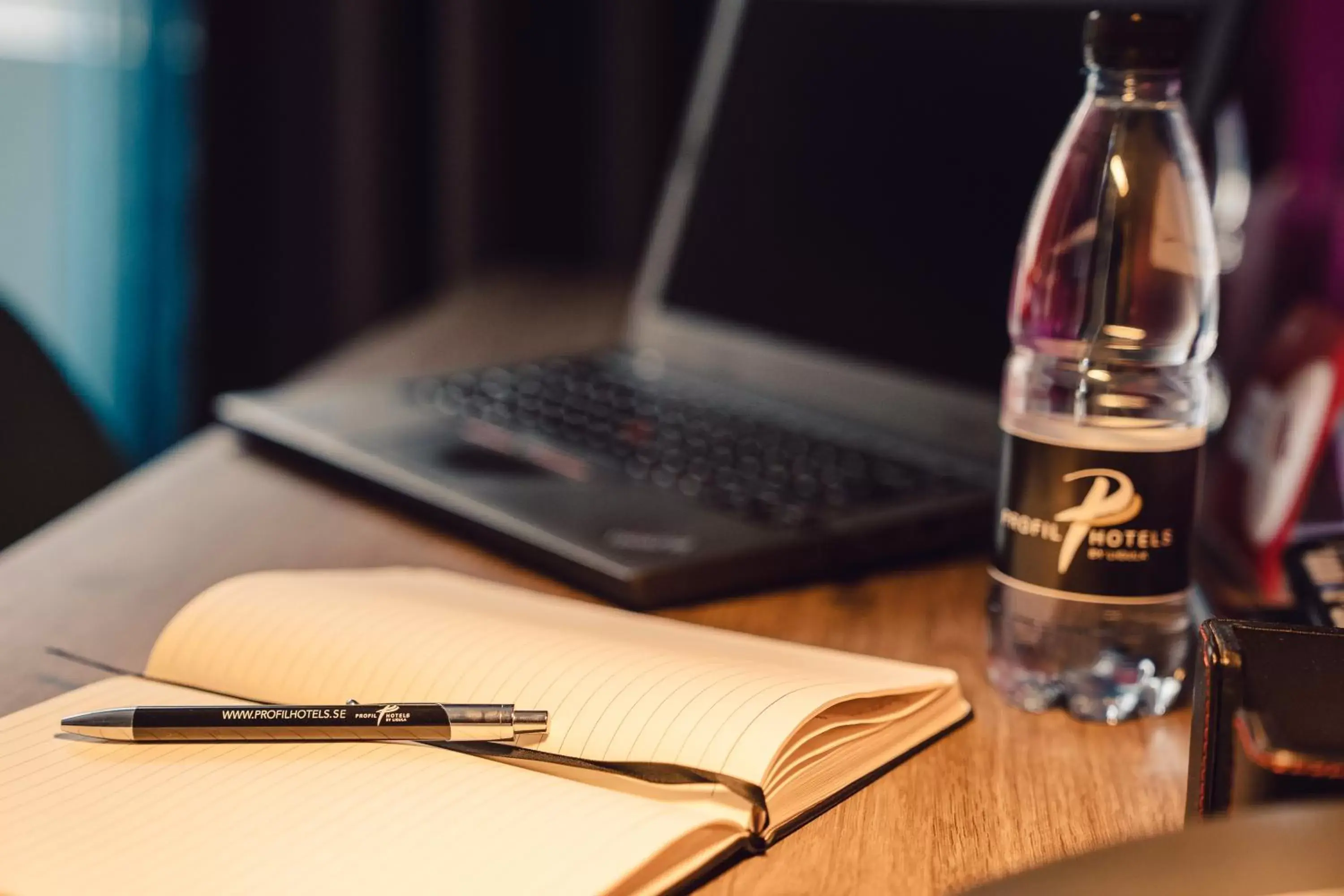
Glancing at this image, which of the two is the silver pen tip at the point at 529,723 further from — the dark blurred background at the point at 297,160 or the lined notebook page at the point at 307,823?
the dark blurred background at the point at 297,160

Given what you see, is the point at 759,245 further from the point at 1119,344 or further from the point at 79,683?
the point at 79,683

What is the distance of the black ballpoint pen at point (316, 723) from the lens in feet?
1.62

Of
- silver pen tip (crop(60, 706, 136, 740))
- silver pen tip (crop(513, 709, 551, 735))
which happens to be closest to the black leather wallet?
silver pen tip (crop(513, 709, 551, 735))

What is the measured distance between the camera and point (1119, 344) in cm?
65

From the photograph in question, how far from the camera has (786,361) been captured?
1.02 m

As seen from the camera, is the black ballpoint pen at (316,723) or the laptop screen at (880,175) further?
the laptop screen at (880,175)

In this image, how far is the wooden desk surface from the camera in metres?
0.47

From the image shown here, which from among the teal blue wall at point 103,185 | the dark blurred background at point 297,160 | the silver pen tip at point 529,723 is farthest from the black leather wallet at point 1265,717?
the teal blue wall at point 103,185

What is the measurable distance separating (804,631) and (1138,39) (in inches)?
11.9

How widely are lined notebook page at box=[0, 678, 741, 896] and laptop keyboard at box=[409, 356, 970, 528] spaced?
307 millimetres

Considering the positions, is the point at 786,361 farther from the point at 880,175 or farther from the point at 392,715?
the point at 392,715

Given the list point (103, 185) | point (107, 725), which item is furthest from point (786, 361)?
point (103, 185)

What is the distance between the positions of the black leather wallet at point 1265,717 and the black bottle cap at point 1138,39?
242mm

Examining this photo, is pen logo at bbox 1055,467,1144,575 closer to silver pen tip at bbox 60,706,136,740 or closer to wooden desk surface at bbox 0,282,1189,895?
wooden desk surface at bbox 0,282,1189,895
